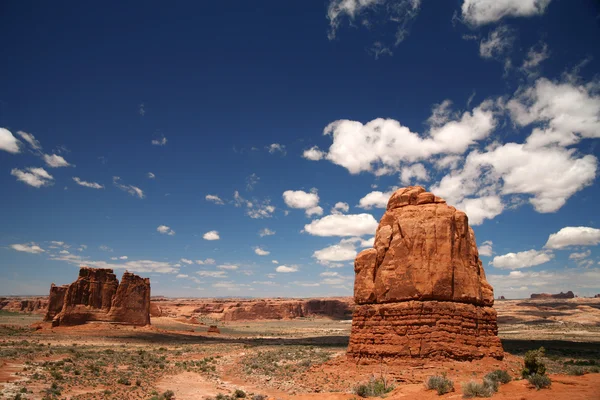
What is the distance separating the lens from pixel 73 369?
2412 cm

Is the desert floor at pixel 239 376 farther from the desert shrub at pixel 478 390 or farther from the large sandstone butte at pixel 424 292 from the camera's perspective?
the large sandstone butte at pixel 424 292

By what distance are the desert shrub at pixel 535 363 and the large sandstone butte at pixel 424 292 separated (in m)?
5.24

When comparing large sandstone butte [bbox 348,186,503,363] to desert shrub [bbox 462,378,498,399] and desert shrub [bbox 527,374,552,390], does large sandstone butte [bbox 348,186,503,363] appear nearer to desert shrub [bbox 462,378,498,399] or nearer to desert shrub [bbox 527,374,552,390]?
desert shrub [bbox 462,378,498,399]

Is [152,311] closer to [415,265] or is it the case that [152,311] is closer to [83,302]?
[83,302]

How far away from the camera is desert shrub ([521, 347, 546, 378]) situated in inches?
458

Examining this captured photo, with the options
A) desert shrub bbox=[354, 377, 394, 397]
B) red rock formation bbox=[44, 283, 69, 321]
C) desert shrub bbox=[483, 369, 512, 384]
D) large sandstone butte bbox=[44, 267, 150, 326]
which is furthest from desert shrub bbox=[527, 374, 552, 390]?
red rock formation bbox=[44, 283, 69, 321]

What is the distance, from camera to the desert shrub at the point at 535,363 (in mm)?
11641

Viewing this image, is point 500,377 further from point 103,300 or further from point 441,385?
point 103,300

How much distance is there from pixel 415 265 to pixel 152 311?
3320 inches

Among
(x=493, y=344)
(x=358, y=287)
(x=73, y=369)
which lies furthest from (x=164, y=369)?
(x=493, y=344)

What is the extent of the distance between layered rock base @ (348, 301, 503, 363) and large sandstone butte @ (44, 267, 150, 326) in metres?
53.4

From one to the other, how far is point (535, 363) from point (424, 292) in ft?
22.1

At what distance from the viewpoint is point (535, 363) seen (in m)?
11.9

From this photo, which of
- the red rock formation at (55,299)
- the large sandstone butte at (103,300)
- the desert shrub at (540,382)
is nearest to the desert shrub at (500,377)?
the desert shrub at (540,382)
